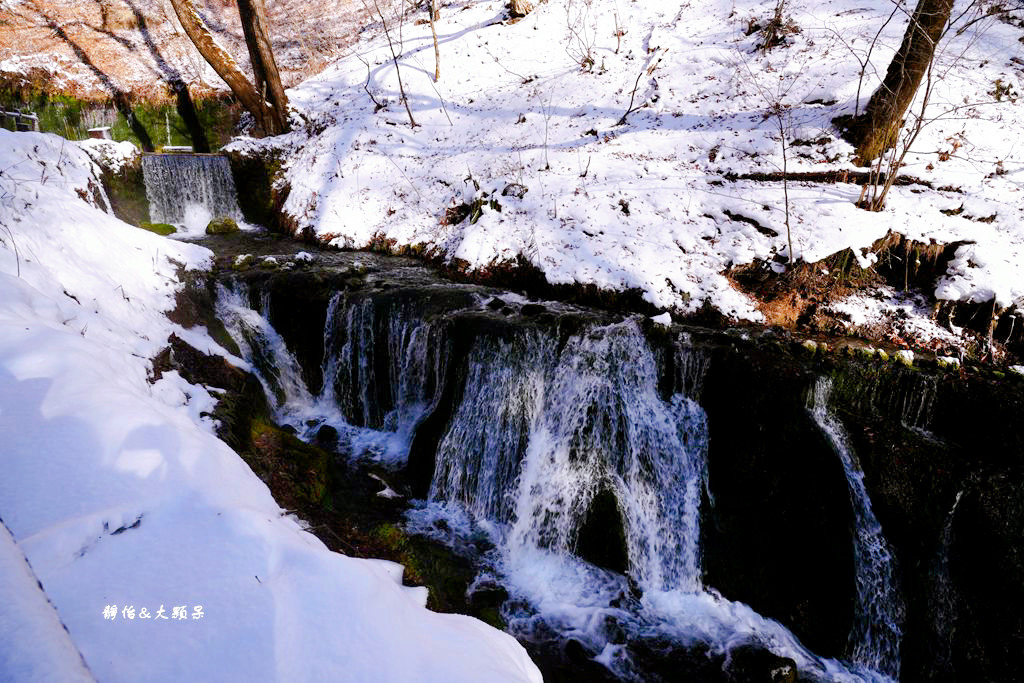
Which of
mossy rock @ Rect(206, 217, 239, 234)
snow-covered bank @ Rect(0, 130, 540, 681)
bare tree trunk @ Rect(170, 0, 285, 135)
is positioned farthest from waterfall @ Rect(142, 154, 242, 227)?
snow-covered bank @ Rect(0, 130, 540, 681)

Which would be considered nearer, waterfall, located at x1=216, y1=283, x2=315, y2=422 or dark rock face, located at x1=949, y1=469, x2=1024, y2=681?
dark rock face, located at x1=949, y1=469, x2=1024, y2=681

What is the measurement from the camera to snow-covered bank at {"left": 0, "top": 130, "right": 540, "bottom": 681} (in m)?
1.79

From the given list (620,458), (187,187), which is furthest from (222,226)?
(620,458)

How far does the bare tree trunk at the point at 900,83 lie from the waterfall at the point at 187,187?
51.6 feet

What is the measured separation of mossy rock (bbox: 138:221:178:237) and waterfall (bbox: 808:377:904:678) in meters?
15.2

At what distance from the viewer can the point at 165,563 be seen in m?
2.09

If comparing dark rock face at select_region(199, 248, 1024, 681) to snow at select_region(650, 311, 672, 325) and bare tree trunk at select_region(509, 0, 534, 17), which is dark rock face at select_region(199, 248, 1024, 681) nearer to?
snow at select_region(650, 311, 672, 325)

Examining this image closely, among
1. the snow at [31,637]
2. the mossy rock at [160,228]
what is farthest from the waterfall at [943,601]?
the mossy rock at [160,228]

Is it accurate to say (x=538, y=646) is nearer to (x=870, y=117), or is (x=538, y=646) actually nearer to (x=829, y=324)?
(x=829, y=324)

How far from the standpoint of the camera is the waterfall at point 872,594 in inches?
183

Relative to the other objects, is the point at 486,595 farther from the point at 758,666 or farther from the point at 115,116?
the point at 115,116

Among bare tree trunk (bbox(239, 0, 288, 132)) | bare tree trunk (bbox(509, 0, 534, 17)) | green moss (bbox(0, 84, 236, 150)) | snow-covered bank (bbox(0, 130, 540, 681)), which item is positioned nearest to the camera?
snow-covered bank (bbox(0, 130, 540, 681))

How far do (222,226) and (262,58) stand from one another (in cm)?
563

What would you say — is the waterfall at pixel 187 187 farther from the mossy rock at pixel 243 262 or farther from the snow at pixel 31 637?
the snow at pixel 31 637
